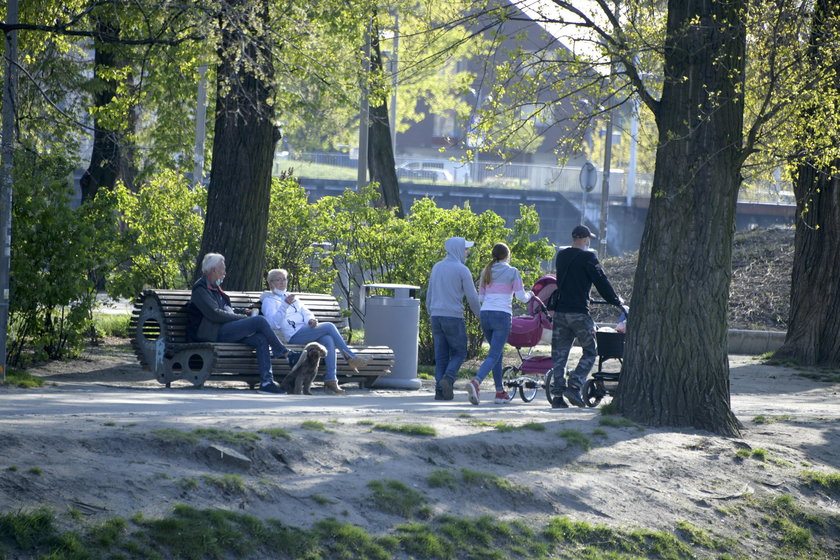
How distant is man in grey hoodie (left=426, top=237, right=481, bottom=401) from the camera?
40.2 feet

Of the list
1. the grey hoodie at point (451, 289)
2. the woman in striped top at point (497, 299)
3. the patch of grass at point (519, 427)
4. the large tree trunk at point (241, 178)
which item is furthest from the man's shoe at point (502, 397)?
the large tree trunk at point (241, 178)

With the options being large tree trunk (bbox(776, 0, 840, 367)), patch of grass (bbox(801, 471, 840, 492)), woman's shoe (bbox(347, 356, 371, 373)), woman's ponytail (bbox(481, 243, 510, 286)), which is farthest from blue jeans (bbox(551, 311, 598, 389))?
large tree trunk (bbox(776, 0, 840, 367))

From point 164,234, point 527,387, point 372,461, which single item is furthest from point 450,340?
point 164,234

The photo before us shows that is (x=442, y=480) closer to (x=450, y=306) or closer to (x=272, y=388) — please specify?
(x=450, y=306)

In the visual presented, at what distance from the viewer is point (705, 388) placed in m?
10.1

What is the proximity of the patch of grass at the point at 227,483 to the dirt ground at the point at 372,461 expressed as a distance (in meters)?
0.01

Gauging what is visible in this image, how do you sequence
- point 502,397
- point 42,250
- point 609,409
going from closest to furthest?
point 609,409, point 502,397, point 42,250

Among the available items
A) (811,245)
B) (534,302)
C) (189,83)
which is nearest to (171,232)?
(189,83)

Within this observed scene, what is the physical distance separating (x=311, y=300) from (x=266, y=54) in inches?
122

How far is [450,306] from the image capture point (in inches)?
482

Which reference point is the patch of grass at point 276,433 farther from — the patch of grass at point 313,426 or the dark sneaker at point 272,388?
the dark sneaker at point 272,388

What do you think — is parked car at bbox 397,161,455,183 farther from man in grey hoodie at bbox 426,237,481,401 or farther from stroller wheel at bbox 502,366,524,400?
man in grey hoodie at bbox 426,237,481,401

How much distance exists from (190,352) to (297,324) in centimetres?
118

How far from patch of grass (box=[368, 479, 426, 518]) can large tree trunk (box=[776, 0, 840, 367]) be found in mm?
12239
